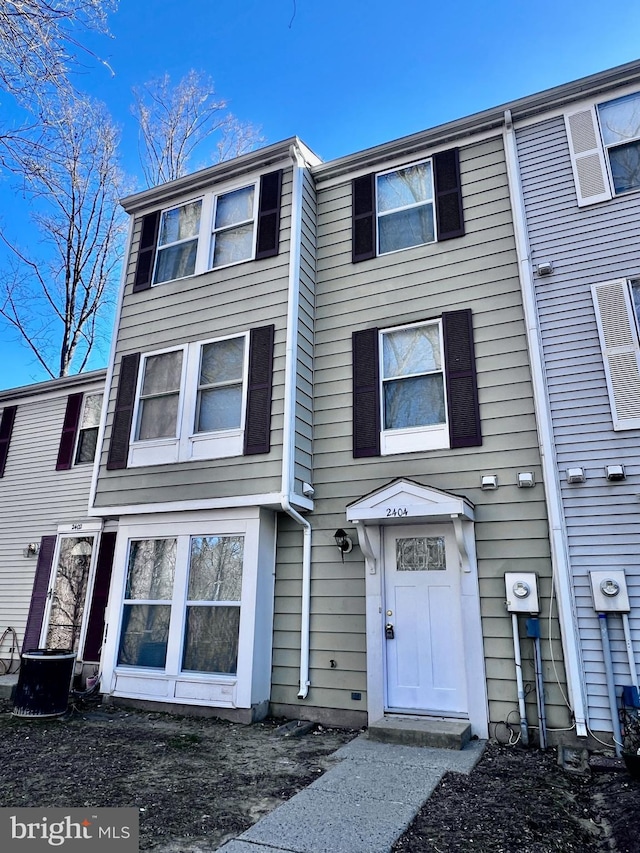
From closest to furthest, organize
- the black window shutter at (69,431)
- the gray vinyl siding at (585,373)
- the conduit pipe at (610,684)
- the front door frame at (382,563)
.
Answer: the conduit pipe at (610,684)
the gray vinyl siding at (585,373)
the front door frame at (382,563)
the black window shutter at (69,431)

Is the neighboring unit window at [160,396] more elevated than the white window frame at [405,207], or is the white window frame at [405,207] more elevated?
the white window frame at [405,207]

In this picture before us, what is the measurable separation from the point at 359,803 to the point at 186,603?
10.9 ft

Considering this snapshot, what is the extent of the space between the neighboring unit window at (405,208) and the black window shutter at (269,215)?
1.31 metres

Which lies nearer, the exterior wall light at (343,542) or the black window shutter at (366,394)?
the exterior wall light at (343,542)

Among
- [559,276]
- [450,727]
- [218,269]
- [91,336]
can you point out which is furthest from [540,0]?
[91,336]

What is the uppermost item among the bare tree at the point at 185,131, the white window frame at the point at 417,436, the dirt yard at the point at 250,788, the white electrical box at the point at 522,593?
the bare tree at the point at 185,131

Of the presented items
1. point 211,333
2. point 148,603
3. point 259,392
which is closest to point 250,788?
point 148,603

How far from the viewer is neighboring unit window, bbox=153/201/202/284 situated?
7660 millimetres

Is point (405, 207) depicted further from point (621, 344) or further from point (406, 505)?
point (406, 505)

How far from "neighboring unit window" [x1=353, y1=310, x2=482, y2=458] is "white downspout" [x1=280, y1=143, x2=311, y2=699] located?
75cm

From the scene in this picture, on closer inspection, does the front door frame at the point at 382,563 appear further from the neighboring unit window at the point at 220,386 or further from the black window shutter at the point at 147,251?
the black window shutter at the point at 147,251

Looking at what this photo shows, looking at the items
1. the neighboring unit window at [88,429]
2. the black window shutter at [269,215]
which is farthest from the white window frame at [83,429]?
the black window shutter at [269,215]

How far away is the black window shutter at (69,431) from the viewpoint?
9.34 meters

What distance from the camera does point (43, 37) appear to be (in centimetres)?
371
